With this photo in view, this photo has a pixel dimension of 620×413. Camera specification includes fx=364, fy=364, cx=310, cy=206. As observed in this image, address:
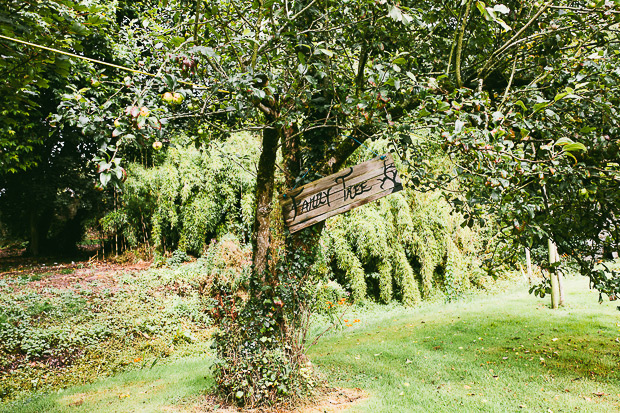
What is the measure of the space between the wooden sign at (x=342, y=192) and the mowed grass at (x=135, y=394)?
2.17 m

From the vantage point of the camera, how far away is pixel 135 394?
13.8ft

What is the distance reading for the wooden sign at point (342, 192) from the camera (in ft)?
9.36

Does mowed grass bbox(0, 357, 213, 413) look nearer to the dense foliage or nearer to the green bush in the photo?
the dense foliage

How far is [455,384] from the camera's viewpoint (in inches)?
156

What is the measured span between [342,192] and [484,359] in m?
3.37

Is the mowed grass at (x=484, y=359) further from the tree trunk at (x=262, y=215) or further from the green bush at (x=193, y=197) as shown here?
the green bush at (x=193, y=197)

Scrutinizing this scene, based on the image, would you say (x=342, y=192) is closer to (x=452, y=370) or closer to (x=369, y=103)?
(x=369, y=103)


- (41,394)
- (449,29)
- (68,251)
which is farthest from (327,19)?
(68,251)

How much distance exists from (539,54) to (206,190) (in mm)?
7689

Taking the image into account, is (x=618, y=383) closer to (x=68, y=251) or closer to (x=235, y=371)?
(x=235, y=371)

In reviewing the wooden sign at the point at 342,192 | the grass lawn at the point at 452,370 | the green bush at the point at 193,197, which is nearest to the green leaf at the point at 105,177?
the wooden sign at the point at 342,192

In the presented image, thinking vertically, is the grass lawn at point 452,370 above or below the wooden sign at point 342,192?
below

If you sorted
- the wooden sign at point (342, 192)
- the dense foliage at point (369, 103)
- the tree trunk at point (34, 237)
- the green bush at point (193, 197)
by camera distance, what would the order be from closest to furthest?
the dense foliage at point (369, 103) → the wooden sign at point (342, 192) → the green bush at point (193, 197) → the tree trunk at point (34, 237)

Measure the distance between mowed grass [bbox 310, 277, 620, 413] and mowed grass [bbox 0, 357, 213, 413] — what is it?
158cm
